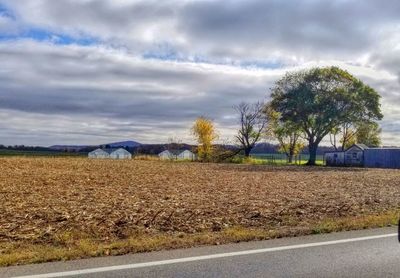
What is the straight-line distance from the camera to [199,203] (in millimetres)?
13023

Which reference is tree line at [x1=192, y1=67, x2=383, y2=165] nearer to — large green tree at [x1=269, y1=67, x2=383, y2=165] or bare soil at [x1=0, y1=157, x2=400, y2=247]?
large green tree at [x1=269, y1=67, x2=383, y2=165]

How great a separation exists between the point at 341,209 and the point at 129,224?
5806 mm

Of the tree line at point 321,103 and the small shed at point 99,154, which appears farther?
the small shed at point 99,154

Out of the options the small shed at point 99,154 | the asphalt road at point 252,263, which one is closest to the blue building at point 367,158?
the small shed at point 99,154

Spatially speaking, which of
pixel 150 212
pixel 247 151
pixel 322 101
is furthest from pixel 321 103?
pixel 150 212

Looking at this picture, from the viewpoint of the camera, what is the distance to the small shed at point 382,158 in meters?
61.1

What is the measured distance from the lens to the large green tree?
59344 mm

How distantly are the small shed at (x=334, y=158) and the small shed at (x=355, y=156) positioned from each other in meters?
1.01

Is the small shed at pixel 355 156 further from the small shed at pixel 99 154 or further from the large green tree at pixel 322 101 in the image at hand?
the small shed at pixel 99 154

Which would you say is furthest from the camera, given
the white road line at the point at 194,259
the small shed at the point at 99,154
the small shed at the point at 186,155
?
the small shed at the point at 99,154

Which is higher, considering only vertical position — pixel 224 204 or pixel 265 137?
pixel 265 137

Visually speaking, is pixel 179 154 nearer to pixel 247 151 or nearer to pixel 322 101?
pixel 247 151

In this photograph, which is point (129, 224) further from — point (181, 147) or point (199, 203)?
point (181, 147)

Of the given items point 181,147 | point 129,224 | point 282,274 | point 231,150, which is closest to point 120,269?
point 282,274
